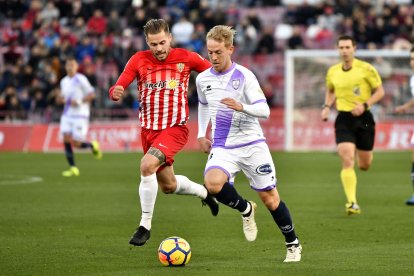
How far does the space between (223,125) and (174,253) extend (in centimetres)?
137

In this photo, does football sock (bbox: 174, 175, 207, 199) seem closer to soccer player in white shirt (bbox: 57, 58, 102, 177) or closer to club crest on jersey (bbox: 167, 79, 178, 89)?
club crest on jersey (bbox: 167, 79, 178, 89)

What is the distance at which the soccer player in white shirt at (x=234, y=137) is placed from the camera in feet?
30.7

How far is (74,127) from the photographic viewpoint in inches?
886

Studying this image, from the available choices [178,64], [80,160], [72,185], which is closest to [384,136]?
[80,160]

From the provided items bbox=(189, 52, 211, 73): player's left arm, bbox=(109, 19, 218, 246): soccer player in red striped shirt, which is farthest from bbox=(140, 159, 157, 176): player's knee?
bbox=(189, 52, 211, 73): player's left arm

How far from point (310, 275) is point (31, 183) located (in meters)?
12.0

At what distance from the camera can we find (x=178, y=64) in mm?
10891

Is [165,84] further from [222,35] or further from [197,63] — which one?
[222,35]

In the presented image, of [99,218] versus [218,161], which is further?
[99,218]

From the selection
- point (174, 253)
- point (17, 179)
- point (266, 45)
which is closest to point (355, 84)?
point (174, 253)

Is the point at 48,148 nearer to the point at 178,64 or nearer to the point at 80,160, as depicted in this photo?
the point at 80,160

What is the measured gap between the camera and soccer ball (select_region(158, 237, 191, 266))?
9141mm

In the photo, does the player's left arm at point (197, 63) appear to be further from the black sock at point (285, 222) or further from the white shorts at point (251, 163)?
the black sock at point (285, 222)

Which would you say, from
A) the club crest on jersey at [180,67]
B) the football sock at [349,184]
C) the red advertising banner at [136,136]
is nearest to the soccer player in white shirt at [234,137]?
the club crest on jersey at [180,67]
